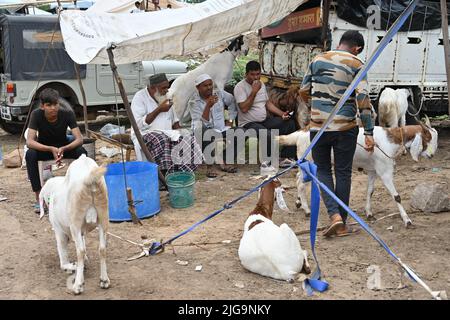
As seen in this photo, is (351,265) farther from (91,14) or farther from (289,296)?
(91,14)

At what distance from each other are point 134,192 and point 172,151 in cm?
105

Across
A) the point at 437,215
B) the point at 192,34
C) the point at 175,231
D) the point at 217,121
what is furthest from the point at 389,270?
the point at 217,121

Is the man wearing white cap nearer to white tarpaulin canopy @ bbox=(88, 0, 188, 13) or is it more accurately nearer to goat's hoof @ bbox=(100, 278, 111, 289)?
Result: white tarpaulin canopy @ bbox=(88, 0, 188, 13)

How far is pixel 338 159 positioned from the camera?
465 centimetres

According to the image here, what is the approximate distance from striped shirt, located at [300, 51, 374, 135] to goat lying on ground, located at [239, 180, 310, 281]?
1.27 metres

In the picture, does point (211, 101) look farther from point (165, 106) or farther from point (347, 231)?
point (347, 231)

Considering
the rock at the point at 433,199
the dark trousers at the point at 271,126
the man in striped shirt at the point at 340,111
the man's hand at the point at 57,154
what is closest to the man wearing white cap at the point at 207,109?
the dark trousers at the point at 271,126

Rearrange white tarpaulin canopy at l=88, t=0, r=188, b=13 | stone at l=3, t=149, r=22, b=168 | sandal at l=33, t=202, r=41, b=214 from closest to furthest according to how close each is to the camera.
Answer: sandal at l=33, t=202, r=41, b=214 → stone at l=3, t=149, r=22, b=168 → white tarpaulin canopy at l=88, t=0, r=188, b=13

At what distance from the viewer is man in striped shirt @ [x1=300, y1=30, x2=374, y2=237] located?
441 cm

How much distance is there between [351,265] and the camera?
4109 millimetres

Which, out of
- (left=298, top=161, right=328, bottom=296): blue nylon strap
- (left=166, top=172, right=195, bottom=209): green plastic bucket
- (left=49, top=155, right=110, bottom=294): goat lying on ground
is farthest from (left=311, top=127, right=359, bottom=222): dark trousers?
(left=49, top=155, right=110, bottom=294): goat lying on ground

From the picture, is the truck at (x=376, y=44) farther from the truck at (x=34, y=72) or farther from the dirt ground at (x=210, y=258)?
the truck at (x=34, y=72)

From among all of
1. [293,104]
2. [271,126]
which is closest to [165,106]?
[271,126]

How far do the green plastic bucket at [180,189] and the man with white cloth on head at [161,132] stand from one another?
35 cm
